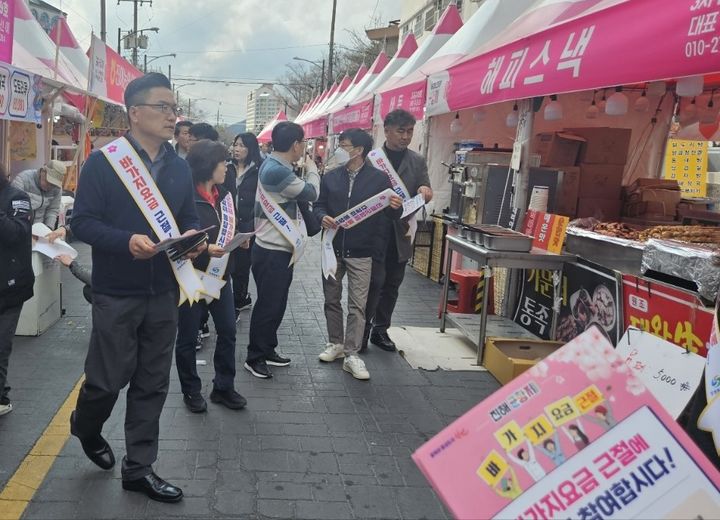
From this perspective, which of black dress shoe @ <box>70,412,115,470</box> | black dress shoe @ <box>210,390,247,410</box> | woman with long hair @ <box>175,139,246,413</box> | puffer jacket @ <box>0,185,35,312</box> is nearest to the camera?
black dress shoe @ <box>70,412,115,470</box>

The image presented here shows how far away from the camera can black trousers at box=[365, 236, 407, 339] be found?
530 centimetres

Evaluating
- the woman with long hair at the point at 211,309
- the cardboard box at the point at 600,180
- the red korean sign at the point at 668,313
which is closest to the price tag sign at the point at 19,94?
the woman with long hair at the point at 211,309

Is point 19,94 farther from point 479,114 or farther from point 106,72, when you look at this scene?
point 479,114

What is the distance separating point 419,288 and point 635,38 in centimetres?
527

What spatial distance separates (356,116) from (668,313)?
10.2 meters

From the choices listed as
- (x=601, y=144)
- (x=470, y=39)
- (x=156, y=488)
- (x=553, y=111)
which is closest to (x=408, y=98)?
(x=470, y=39)

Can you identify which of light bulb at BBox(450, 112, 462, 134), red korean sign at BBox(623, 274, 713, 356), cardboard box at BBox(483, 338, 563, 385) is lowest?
cardboard box at BBox(483, 338, 563, 385)

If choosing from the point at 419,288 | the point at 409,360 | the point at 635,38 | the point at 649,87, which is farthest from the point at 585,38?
the point at 419,288

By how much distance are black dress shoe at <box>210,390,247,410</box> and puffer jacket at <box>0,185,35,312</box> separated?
1.34 m

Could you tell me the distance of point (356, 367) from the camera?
16.0 feet

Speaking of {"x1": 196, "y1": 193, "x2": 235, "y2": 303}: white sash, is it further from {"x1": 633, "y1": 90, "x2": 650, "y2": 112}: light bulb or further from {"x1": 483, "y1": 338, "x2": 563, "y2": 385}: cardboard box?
{"x1": 633, "y1": 90, "x2": 650, "y2": 112}: light bulb

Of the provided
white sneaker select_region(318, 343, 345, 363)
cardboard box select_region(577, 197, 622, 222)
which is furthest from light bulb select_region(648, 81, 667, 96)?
white sneaker select_region(318, 343, 345, 363)

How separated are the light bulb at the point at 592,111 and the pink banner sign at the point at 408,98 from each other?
6.76 feet

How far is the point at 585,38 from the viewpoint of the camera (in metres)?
4.29
